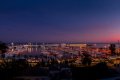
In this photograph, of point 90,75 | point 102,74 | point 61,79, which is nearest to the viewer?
point 61,79

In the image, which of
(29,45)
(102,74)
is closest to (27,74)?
(102,74)

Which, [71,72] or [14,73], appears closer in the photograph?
[14,73]

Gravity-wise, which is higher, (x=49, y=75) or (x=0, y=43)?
(x=0, y=43)

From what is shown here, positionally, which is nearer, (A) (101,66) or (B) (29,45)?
(A) (101,66)

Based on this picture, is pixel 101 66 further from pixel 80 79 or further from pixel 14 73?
pixel 14 73

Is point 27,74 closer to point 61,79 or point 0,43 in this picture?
point 61,79

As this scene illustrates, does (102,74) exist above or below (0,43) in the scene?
below

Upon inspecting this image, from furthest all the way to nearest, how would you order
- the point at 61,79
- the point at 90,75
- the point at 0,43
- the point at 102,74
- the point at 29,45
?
1. the point at 29,45
2. the point at 0,43
3. the point at 102,74
4. the point at 90,75
5. the point at 61,79

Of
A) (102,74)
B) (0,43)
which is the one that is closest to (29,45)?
(0,43)

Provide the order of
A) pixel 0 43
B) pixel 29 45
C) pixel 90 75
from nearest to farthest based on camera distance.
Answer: pixel 90 75 < pixel 0 43 < pixel 29 45
